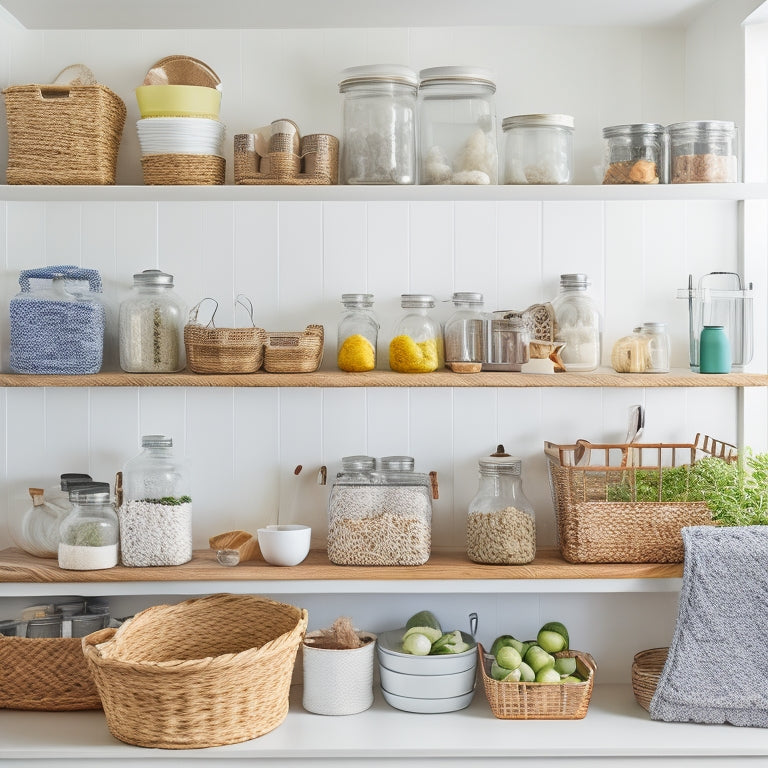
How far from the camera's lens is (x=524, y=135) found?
7.19 ft

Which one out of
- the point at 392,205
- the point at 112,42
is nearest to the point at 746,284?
the point at 392,205

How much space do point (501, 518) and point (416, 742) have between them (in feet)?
1.84

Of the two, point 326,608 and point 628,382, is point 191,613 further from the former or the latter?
point 628,382

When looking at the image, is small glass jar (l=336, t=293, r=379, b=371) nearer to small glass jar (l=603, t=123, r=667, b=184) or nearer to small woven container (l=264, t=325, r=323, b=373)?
small woven container (l=264, t=325, r=323, b=373)

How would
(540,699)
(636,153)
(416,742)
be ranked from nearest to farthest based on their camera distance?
(416,742) < (540,699) < (636,153)

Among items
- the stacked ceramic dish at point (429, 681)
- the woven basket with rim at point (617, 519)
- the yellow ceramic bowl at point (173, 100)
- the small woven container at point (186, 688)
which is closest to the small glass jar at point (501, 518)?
the woven basket with rim at point (617, 519)

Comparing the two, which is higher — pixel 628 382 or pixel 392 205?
pixel 392 205

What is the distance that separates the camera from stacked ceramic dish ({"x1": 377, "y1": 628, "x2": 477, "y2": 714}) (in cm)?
212

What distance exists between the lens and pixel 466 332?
2.25 meters

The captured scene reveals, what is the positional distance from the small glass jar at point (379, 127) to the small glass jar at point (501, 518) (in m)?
0.76

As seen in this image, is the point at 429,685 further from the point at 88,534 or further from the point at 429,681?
the point at 88,534

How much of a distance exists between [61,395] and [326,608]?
0.93 m

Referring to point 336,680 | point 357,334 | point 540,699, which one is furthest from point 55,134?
point 540,699

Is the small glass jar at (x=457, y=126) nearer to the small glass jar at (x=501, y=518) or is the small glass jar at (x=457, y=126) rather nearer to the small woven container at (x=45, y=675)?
the small glass jar at (x=501, y=518)
